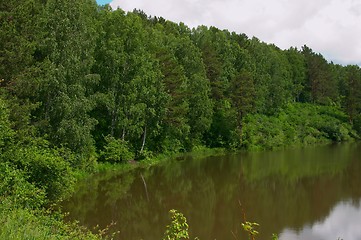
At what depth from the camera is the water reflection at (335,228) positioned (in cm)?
1684

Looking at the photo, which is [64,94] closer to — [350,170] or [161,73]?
[161,73]

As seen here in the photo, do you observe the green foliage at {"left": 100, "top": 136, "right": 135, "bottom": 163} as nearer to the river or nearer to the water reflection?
the river

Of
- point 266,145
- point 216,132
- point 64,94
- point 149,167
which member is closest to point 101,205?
point 64,94

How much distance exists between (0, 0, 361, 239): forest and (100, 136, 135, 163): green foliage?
0.32 feet

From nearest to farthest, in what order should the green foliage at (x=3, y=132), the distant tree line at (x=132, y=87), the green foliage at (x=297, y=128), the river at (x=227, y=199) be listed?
the green foliage at (x=3, y=132) → the river at (x=227, y=199) → the distant tree line at (x=132, y=87) → the green foliage at (x=297, y=128)

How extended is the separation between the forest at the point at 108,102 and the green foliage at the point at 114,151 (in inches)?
3.9

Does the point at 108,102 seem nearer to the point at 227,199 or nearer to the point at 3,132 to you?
the point at 227,199

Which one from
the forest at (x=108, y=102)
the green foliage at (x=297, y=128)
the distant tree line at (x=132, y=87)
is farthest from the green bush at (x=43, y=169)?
the green foliage at (x=297, y=128)

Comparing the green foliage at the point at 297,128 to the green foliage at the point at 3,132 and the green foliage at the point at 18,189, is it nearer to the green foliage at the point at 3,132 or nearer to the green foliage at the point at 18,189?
the green foliage at the point at 3,132

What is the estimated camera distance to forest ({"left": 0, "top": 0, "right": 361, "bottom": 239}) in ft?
49.9

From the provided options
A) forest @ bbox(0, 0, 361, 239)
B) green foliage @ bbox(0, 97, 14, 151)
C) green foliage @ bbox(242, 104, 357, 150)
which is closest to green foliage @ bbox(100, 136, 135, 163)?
forest @ bbox(0, 0, 361, 239)

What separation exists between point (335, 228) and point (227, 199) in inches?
268

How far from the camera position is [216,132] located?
4900 cm

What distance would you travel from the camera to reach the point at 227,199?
23312 mm
